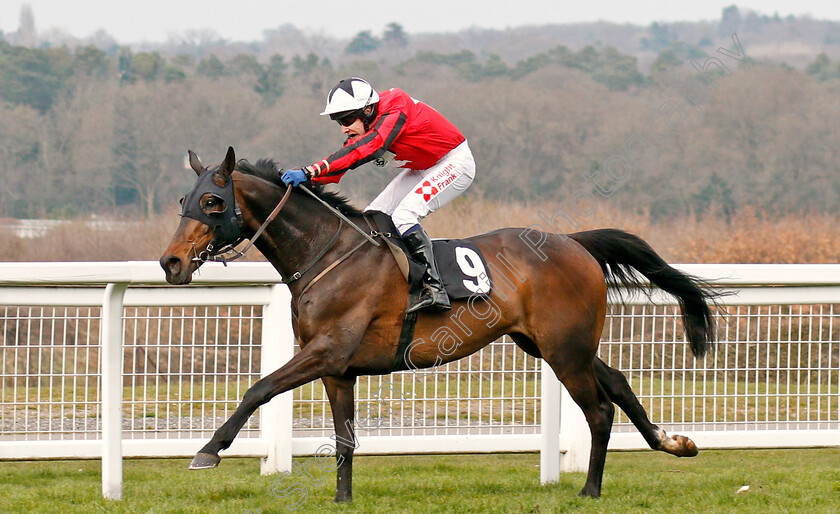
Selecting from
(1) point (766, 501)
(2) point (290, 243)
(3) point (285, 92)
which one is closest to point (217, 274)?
(2) point (290, 243)

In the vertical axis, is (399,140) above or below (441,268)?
above

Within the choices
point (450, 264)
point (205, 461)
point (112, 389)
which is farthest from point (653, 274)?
point (112, 389)

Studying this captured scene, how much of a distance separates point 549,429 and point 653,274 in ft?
3.13

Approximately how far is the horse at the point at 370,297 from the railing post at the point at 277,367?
1.49ft

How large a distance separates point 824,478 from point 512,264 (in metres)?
1.92

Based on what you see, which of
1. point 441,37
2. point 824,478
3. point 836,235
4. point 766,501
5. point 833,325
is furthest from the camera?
point 441,37

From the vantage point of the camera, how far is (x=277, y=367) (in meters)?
5.29

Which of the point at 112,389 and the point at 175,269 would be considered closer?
the point at 175,269

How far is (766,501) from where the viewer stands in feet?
15.8

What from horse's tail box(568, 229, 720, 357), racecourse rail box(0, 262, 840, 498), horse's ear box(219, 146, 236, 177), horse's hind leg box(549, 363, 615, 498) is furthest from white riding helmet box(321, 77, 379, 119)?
horse's hind leg box(549, 363, 615, 498)

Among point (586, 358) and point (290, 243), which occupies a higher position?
point (290, 243)

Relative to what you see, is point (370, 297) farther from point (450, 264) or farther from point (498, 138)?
point (498, 138)

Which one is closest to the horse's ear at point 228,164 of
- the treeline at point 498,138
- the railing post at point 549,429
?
the railing post at point 549,429

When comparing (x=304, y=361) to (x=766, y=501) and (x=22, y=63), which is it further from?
(x=22, y=63)
